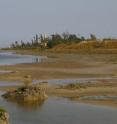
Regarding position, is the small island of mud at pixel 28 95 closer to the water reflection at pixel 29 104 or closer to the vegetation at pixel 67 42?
the water reflection at pixel 29 104

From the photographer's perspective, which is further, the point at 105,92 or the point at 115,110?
the point at 105,92

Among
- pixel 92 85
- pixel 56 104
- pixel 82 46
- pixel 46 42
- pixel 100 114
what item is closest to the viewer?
pixel 100 114

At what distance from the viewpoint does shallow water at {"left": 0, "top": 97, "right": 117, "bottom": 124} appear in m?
18.4

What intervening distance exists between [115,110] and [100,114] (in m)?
1.44

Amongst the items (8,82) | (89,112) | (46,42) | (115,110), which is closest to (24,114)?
(89,112)

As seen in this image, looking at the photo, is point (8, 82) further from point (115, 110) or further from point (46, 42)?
point (46, 42)

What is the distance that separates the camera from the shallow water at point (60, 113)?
18.4m

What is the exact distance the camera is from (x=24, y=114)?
66.6 feet

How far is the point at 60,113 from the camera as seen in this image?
20328mm

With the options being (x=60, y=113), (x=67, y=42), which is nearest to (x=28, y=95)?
(x=60, y=113)

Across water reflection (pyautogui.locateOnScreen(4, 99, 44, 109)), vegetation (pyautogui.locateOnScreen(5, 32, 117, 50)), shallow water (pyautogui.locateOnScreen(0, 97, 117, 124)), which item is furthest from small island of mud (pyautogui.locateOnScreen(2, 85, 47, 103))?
vegetation (pyautogui.locateOnScreen(5, 32, 117, 50))

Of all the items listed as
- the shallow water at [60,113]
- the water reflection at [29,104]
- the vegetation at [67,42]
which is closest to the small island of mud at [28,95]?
the water reflection at [29,104]

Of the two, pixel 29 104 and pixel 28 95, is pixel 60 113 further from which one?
pixel 28 95

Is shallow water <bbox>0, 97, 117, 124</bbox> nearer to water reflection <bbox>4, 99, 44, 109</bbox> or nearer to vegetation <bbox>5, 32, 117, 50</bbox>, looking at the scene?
water reflection <bbox>4, 99, 44, 109</bbox>
